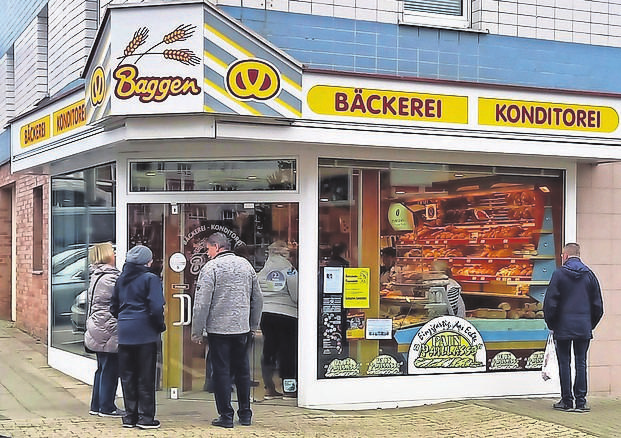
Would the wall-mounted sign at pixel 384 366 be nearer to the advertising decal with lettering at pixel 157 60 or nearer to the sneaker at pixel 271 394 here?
the sneaker at pixel 271 394

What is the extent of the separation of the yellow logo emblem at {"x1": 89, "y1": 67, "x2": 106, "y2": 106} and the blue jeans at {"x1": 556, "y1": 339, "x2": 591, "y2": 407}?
514 cm

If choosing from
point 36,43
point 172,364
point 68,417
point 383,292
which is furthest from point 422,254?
point 36,43

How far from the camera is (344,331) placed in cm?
938

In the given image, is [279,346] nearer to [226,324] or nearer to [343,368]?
[343,368]

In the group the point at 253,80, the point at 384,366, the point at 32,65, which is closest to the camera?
the point at 253,80

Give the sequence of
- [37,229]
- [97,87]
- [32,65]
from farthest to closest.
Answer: [37,229], [32,65], [97,87]

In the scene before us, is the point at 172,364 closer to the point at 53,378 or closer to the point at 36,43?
the point at 53,378

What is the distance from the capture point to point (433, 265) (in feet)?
32.4

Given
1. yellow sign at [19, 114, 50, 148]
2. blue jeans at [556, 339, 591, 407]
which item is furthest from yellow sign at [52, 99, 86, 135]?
blue jeans at [556, 339, 591, 407]

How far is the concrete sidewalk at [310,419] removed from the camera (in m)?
7.78

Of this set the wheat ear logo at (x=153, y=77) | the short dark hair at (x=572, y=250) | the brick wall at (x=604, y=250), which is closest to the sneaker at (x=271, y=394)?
the wheat ear logo at (x=153, y=77)

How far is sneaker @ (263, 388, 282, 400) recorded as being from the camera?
361 inches

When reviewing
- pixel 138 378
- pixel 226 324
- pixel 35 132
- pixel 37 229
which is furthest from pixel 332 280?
pixel 37 229

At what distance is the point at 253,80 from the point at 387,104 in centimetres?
141
